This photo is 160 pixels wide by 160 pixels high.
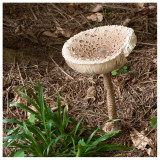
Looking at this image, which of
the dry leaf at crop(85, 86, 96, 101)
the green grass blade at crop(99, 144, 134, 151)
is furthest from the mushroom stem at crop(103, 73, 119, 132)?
the dry leaf at crop(85, 86, 96, 101)

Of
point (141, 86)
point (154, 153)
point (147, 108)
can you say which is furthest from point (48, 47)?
point (154, 153)

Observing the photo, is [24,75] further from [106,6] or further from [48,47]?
[106,6]

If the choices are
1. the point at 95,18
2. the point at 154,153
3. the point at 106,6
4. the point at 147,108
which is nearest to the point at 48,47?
the point at 95,18

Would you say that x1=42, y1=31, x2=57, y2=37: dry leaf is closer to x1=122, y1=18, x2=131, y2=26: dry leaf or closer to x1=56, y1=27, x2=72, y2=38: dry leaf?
x1=56, y1=27, x2=72, y2=38: dry leaf

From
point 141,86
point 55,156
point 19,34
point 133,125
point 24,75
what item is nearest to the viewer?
point 55,156

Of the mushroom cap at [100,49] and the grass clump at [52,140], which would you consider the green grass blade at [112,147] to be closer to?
the grass clump at [52,140]

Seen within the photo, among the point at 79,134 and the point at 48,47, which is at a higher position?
the point at 48,47

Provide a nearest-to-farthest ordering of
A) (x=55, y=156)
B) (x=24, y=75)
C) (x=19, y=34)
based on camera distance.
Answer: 1. (x=55, y=156)
2. (x=24, y=75)
3. (x=19, y=34)

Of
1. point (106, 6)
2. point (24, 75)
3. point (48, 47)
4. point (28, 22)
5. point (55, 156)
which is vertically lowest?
point (55, 156)

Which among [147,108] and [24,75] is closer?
[147,108]
